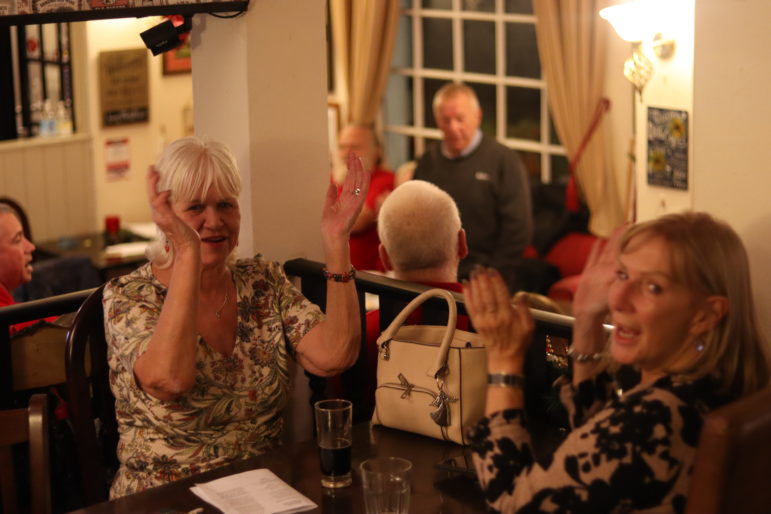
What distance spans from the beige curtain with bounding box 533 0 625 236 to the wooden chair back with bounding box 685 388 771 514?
436 cm

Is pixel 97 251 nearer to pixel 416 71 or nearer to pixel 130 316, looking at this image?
pixel 416 71

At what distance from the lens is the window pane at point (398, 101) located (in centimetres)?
752

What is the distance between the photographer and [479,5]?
6.76 metres

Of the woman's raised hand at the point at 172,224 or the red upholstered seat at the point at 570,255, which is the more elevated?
the woman's raised hand at the point at 172,224

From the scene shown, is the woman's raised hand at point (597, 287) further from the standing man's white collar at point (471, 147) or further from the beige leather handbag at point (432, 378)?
the standing man's white collar at point (471, 147)

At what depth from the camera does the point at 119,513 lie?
6.64ft

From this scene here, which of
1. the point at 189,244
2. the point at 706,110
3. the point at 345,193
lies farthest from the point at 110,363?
the point at 706,110

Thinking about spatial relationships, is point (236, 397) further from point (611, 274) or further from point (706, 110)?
point (706, 110)

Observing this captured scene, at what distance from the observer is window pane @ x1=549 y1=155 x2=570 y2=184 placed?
21.2ft

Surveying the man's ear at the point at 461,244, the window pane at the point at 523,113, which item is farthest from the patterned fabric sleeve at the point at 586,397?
the window pane at the point at 523,113

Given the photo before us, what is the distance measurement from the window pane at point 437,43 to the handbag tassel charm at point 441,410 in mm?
5131

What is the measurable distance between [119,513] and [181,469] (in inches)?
14.8

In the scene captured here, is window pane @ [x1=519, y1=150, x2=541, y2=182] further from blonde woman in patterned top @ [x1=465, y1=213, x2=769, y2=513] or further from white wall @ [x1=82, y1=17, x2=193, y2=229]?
blonde woman in patterned top @ [x1=465, y1=213, x2=769, y2=513]

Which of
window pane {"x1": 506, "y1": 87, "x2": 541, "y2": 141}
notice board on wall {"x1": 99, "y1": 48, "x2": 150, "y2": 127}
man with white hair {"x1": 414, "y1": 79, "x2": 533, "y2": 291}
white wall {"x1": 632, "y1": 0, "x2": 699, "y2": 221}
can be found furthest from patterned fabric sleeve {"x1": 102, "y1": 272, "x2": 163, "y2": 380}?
notice board on wall {"x1": 99, "y1": 48, "x2": 150, "y2": 127}
